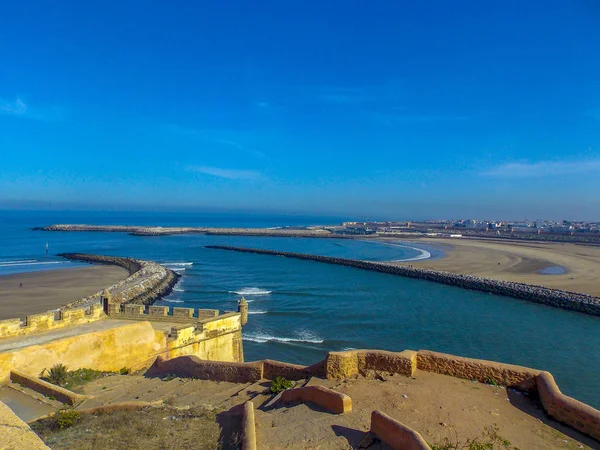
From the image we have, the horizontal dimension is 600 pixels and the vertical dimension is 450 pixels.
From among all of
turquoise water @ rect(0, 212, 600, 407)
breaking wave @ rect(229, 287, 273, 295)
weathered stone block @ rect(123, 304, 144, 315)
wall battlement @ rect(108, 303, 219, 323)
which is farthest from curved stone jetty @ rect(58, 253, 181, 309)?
weathered stone block @ rect(123, 304, 144, 315)

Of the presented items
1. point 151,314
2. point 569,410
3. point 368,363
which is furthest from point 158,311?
point 569,410

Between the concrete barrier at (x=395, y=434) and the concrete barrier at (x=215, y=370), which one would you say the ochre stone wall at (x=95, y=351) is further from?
the concrete barrier at (x=395, y=434)

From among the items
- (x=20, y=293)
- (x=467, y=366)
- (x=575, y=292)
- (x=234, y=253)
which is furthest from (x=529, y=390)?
(x=234, y=253)

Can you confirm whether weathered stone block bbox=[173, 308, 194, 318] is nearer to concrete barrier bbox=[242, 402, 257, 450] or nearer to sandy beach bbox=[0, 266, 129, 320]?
concrete barrier bbox=[242, 402, 257, 450]

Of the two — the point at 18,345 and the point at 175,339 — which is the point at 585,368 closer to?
the point at 175,339

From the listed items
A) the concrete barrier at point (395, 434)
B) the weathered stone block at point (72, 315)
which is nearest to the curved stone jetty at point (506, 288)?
the concrete barrier at point (395, 434)
